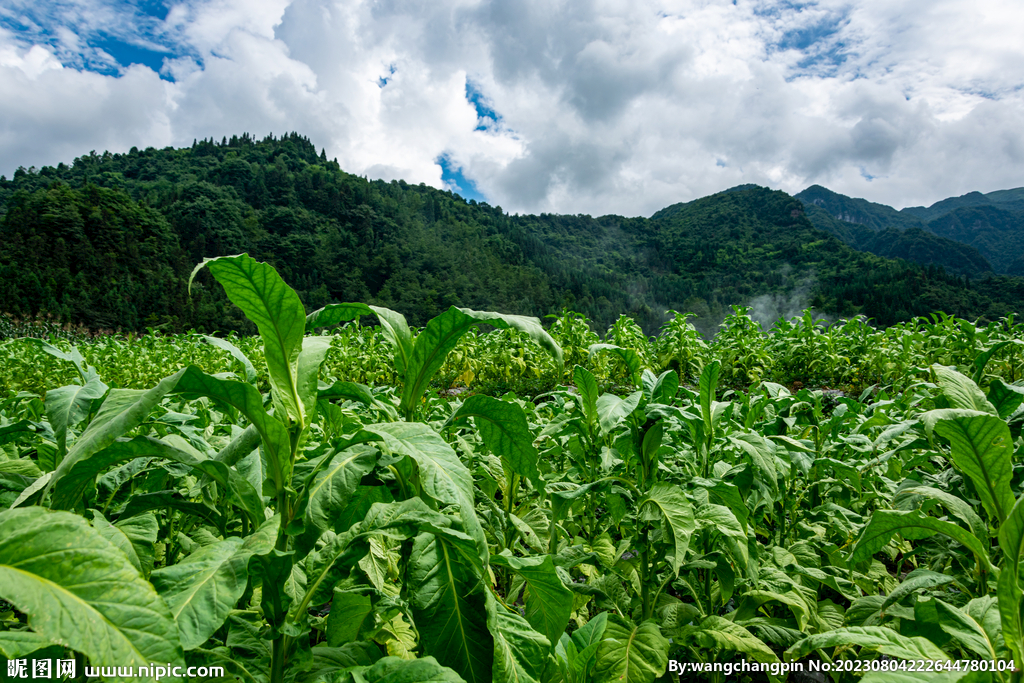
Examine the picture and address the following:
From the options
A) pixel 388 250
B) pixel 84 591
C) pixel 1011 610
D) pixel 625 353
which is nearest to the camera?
pixel 84 591

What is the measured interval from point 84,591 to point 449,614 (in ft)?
1.73

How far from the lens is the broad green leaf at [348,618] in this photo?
3.19 ft

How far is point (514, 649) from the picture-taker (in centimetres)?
82

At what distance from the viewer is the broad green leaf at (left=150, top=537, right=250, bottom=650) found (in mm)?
576

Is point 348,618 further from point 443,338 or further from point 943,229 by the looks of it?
point 943,229

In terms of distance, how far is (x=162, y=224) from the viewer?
37.3 m

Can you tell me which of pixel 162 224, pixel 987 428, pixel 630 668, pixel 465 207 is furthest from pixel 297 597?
pixel 465 207

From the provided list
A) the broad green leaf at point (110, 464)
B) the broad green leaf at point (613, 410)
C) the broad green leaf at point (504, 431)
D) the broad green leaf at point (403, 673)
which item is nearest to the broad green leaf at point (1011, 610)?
the broad green leaf at point (613, 410)

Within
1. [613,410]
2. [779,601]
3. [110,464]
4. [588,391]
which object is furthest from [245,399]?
[779,601]

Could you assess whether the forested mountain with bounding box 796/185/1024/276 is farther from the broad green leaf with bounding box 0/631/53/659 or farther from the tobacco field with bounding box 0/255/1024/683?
the broad green leaf with bounding box 0/631/53/659

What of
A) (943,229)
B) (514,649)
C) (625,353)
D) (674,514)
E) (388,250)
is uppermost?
(943,229)

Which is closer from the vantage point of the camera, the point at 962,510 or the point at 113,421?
the point at 113,421

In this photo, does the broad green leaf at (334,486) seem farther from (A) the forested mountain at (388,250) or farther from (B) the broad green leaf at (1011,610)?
(A) the forested mountain at (388,250)

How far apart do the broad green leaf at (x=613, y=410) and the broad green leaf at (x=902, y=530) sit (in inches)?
24.0
